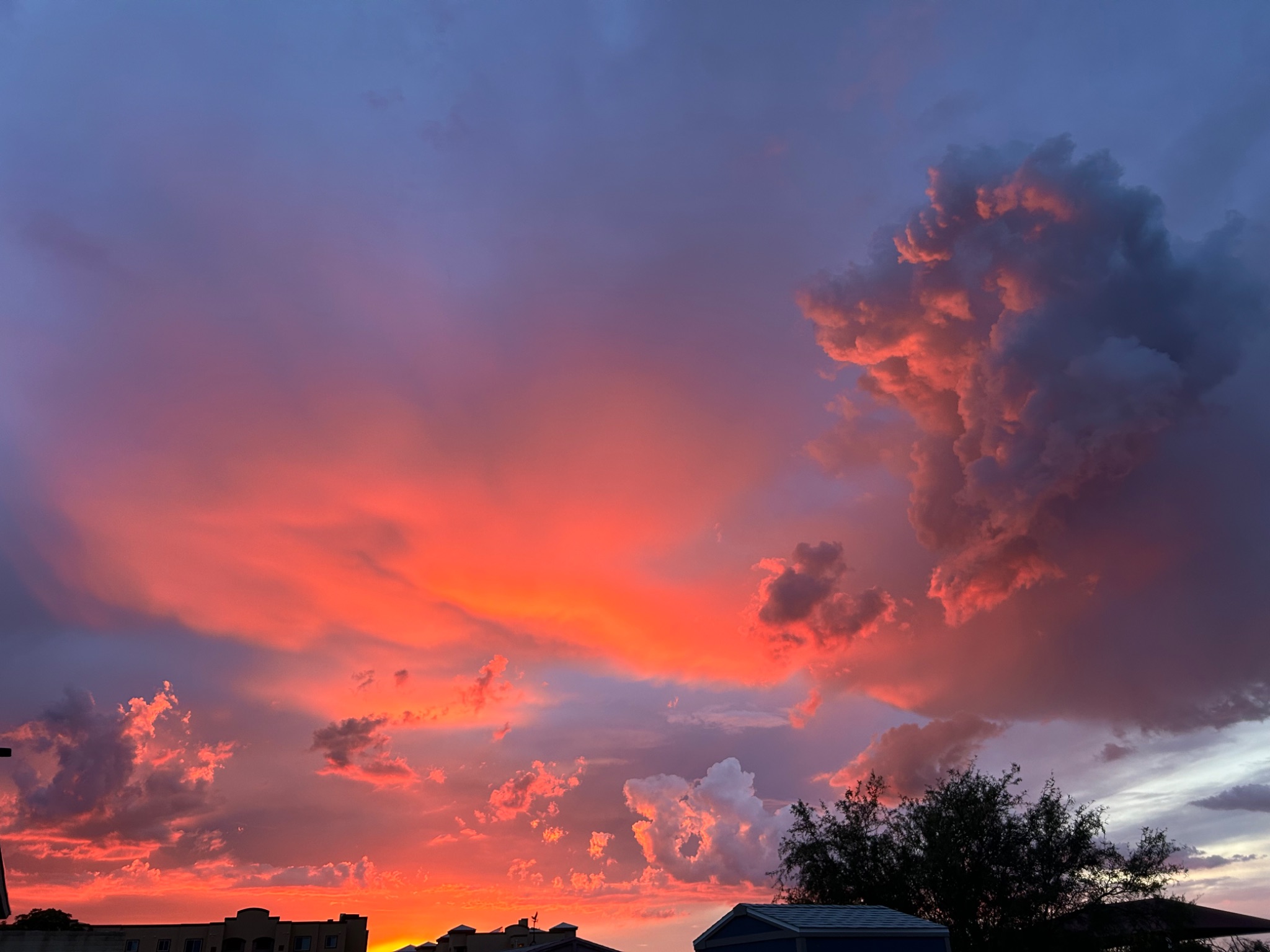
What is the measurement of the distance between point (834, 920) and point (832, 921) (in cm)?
26

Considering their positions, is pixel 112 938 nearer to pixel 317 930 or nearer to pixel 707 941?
pixel 707 941

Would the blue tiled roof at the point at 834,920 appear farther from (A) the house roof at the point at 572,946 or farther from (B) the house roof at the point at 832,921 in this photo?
(A) the house roof at the point at 572,946

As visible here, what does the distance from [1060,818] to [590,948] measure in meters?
28.0

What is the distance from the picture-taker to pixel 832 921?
32.1 meters

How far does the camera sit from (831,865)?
53.6 meters

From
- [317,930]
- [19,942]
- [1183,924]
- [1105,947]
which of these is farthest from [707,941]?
[317,930]

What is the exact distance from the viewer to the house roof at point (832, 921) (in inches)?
1233

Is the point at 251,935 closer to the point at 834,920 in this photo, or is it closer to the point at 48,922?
the point at 48,922

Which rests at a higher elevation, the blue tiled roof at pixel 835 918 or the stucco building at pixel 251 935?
the blue tiled roof at pixel 835 918

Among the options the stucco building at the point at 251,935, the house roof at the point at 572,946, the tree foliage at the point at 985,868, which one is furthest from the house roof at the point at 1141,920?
the stucco building at the point at 251,935

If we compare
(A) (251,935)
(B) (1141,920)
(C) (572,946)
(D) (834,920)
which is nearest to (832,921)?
(D) (834,920)

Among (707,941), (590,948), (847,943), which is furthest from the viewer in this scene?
(590,948)

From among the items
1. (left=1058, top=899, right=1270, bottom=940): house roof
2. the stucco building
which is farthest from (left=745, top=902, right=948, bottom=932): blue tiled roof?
the stucco building

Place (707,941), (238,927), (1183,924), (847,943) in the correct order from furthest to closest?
1. (238,927)
2. (1183,924)
3. (707,941)
4. (847,943)
